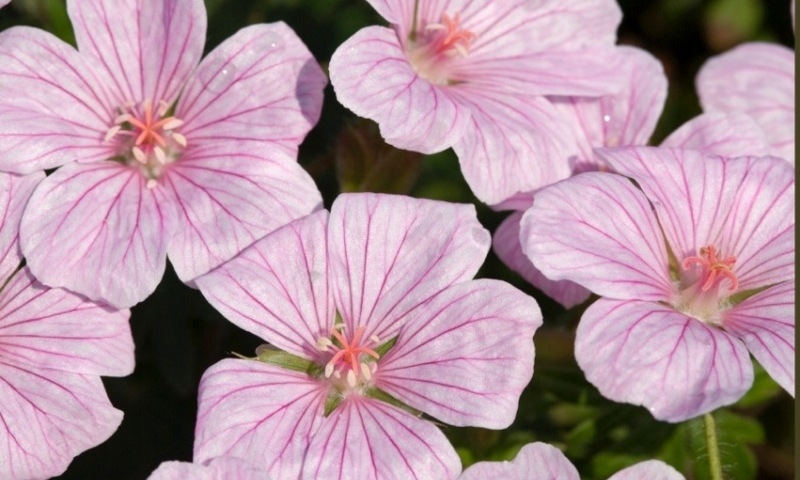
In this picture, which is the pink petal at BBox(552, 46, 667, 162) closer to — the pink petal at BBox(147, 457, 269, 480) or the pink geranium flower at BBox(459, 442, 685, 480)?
the pink geranium flower at BBox(459, 442, 685, 480)

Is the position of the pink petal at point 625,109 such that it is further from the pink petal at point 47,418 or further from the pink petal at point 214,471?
the pink petal at point 47,418

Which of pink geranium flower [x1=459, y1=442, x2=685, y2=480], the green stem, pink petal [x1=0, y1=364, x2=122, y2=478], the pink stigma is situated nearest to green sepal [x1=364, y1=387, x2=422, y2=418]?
pink geranium flower [x1=459, y1=442, x2=685, y2=480]

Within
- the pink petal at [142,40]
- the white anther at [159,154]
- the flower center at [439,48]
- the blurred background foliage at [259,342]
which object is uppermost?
the pink petal at [142,40]

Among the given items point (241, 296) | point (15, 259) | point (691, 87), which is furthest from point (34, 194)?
point (691, 87)

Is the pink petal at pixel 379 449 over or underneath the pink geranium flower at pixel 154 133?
underneath

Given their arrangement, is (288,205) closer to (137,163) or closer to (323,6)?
(137,163)

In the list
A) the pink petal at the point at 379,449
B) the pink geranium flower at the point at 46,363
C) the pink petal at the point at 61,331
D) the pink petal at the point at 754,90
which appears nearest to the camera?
the pink petal at the point at 379,449

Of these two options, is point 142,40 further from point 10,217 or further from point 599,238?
point 599,238

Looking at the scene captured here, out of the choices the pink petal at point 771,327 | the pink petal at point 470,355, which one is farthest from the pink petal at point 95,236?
the pink petal at point 771,327
